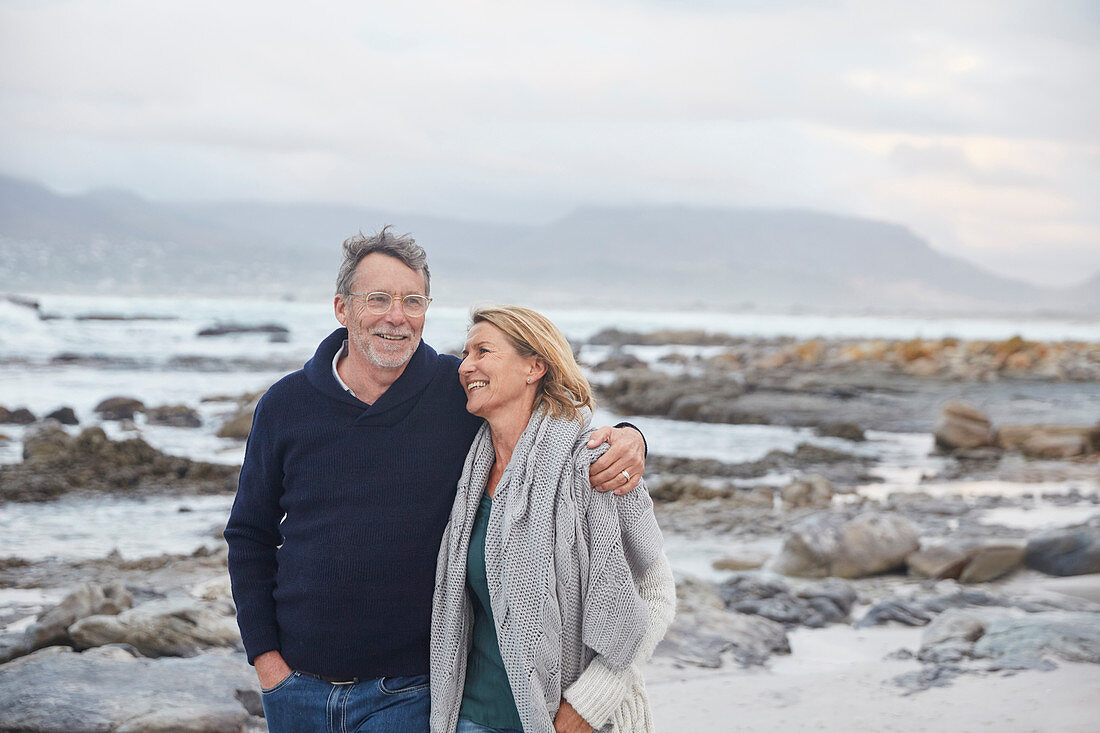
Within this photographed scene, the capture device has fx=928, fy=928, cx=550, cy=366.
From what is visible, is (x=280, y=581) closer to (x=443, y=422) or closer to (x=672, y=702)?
(x=443, y=422)

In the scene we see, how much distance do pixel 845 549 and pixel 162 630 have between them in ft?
17.2

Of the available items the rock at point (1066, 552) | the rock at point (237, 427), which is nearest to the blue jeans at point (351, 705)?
the rock at point (1066, 552)

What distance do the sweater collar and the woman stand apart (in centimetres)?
17

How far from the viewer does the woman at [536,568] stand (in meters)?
2.52

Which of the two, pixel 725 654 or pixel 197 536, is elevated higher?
pixel 725 654

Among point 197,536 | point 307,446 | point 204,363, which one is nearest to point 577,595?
point 307,446

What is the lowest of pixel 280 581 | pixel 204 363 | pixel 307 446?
pixel 204 363

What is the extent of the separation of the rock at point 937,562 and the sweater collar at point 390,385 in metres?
5.87

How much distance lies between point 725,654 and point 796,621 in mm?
1043

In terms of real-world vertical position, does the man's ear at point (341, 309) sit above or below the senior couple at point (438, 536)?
above

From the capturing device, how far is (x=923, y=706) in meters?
4.82

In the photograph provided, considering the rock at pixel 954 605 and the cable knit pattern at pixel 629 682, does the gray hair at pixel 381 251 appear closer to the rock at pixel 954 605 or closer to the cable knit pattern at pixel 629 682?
the cable knit pattern at pixel 629 682

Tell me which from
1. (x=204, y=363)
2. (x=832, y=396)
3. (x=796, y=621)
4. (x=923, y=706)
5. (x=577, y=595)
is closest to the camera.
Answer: (x=577, y=595)

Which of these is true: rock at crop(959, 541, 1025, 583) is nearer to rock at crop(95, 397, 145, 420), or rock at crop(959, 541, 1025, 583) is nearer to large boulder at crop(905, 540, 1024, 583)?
large boulder at crop(905, 540, 1024, 583)
